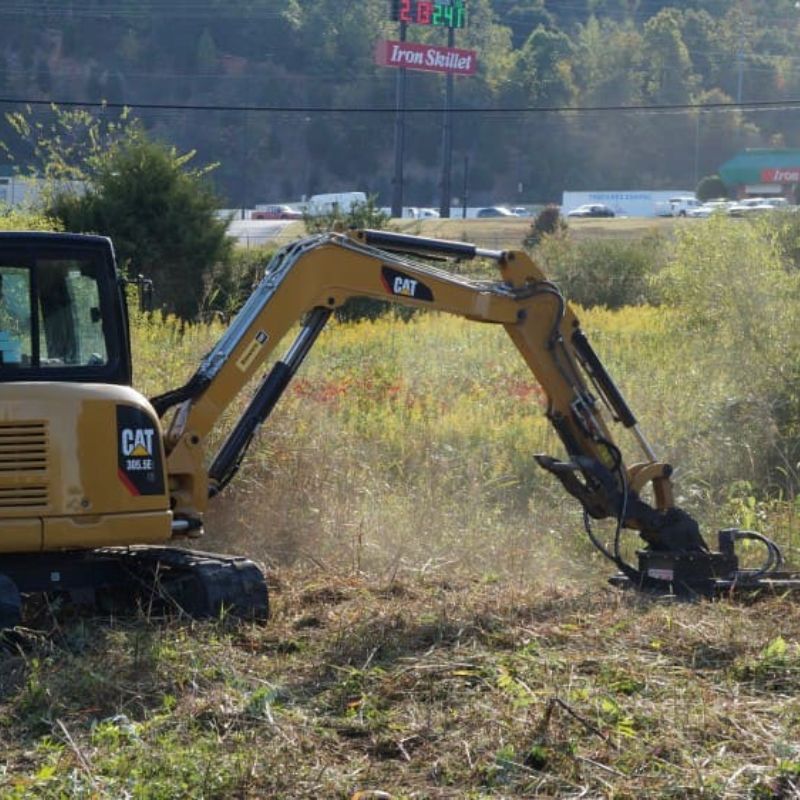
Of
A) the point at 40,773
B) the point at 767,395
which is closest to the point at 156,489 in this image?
the point at 40,773

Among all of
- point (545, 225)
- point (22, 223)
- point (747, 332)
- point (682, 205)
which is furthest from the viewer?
point (682, 205)

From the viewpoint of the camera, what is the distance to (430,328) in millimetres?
23594

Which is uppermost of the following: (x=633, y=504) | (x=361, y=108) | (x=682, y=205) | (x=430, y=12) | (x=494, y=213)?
(x=430, y=12)

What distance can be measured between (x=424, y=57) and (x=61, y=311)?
6469 centimetres

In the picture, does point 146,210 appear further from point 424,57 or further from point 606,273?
point 424,57

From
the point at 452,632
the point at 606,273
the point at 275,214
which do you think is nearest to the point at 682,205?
the point at 275,214

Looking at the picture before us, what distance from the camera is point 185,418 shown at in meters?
9.17

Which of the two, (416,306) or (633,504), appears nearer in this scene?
(416,306)

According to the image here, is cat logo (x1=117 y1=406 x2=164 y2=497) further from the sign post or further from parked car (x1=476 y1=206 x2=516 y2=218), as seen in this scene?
parked car (x1=476 y1=206 x2=516 y2=218)

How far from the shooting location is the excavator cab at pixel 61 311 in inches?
347

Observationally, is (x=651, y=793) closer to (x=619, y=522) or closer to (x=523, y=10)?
(x=619, y=522)

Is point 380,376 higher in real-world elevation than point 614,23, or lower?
lower

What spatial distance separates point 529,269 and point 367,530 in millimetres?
3200

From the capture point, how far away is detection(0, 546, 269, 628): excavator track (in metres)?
8.85
